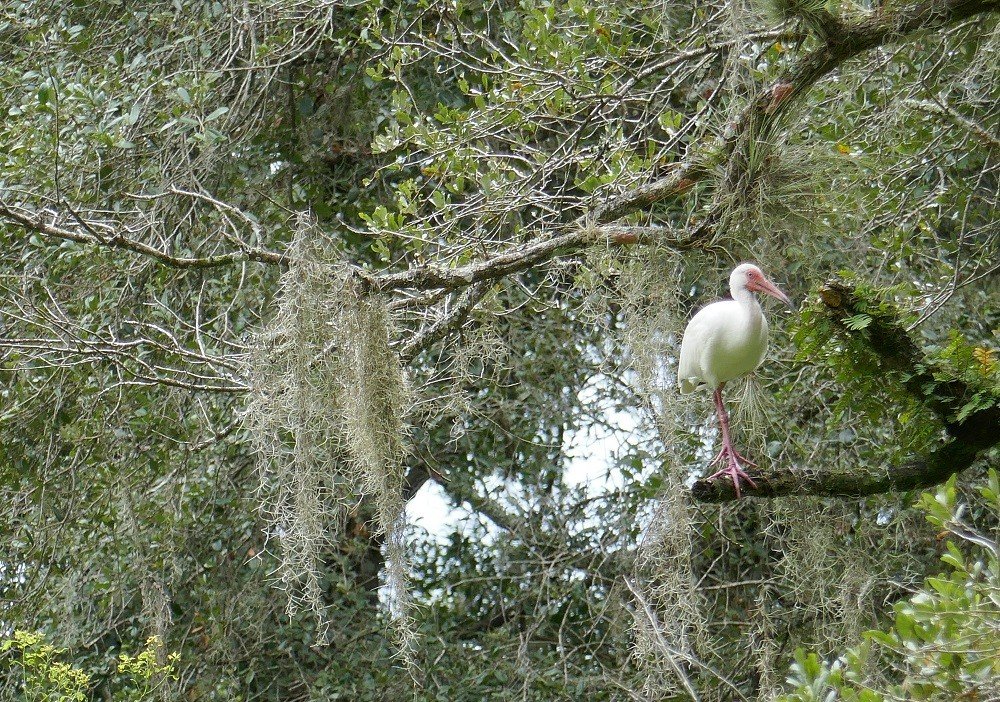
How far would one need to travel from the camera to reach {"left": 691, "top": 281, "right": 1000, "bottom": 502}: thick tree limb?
306 cm

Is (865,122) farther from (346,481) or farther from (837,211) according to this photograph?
(346,481)

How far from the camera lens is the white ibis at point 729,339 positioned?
12.1 feet

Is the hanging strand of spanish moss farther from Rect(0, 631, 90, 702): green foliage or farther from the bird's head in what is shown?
the bird's head

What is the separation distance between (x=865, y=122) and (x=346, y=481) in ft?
7.56

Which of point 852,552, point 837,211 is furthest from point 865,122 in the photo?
point 852,552

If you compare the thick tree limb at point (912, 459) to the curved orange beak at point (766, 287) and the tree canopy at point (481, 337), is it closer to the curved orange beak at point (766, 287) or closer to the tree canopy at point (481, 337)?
the tree canopy at point (481, 337)

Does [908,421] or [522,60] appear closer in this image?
[908,421]

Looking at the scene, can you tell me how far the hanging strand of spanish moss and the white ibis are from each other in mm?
928

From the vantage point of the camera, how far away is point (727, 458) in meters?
3.69

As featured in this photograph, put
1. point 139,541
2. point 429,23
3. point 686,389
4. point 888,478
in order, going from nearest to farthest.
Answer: point 888,478
point 686,389
point 139,541
point 429,23

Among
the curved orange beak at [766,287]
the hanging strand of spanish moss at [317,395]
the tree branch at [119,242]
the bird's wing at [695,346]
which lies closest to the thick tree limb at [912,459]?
the bird's wing at [695,346]

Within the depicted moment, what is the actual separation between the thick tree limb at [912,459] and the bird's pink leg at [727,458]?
1.4 inches

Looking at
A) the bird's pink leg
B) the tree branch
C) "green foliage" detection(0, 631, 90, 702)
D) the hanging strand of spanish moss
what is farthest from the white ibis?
"green foliage" detection(0, 631, 90, 702)

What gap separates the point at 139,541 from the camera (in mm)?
4336
